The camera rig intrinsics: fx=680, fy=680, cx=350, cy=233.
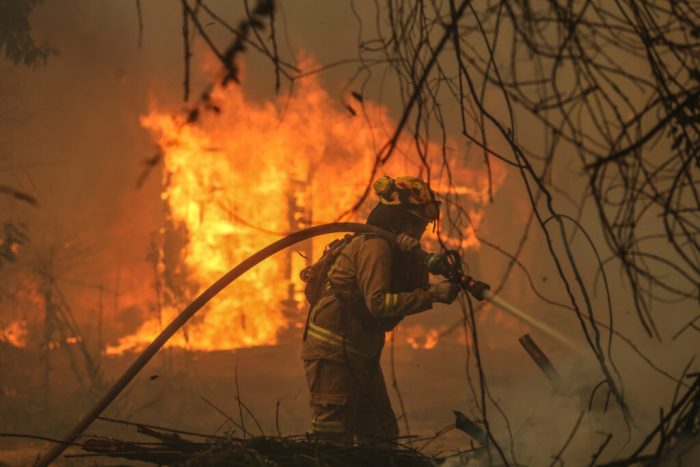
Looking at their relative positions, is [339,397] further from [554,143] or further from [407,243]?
[554,143]

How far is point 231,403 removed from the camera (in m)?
10.6

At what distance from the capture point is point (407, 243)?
4.23m

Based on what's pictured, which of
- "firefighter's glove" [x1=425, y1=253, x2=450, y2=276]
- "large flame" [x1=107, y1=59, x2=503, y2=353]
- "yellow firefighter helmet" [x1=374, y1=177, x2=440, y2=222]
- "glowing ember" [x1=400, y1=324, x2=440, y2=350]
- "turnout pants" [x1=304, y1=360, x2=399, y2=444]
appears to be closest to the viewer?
"firefighter's glove" [x1=425, y1=253, x2=450, y2=276]

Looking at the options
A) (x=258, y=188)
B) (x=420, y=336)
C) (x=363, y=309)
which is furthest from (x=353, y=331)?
(x=258, y=188)

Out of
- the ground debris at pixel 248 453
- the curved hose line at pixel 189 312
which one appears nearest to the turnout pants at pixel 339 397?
the curved hose line at pixel 189 312

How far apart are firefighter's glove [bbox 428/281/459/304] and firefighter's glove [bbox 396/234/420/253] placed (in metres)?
0.27

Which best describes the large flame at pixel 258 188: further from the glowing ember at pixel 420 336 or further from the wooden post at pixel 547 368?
the wooden post at pixel 547 368

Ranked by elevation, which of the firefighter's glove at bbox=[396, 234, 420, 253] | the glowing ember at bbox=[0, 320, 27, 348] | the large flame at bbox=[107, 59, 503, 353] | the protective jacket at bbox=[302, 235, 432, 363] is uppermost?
the large flame at bbox=[107, 59, 503, 353]

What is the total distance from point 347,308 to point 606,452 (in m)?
1.89

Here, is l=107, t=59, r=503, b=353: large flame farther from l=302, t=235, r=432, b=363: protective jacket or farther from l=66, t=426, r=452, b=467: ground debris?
A: l=66, t=426, r=452, b=467: ground debris

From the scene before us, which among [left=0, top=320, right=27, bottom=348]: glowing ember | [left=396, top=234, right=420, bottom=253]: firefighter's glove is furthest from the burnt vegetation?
[left=0, top=320, right=27, bottom=348]: glowing ember

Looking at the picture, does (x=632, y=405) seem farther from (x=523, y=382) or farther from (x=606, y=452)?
(x=523, y=382)

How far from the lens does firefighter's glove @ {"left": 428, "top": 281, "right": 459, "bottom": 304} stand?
13.5ft

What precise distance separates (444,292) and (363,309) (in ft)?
1.77
